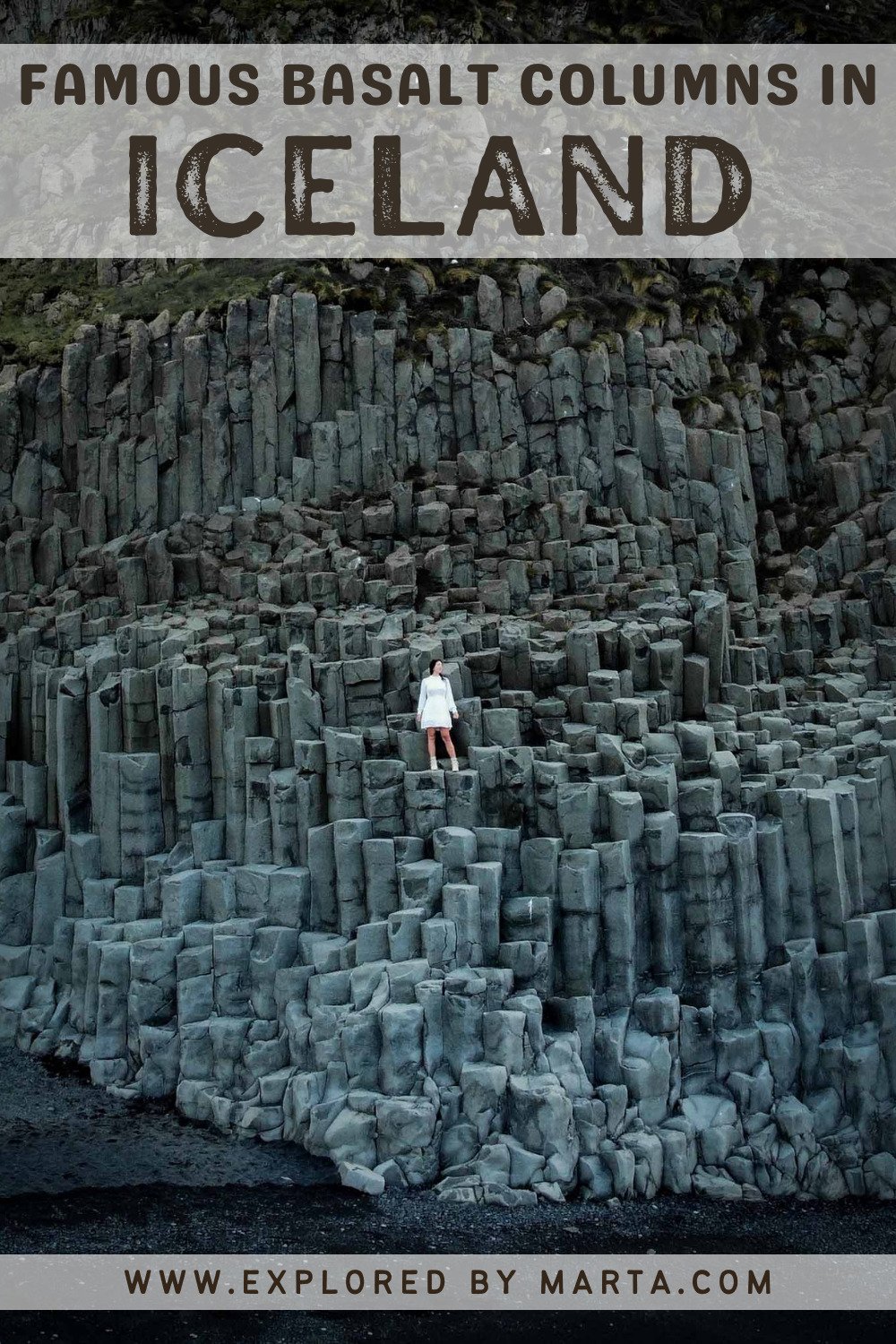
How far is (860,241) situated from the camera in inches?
1310

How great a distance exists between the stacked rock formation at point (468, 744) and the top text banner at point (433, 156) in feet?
8.61

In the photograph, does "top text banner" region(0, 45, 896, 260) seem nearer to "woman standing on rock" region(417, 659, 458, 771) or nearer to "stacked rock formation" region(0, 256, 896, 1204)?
"stacked rock formation" region(0, 256, 896, 1204)

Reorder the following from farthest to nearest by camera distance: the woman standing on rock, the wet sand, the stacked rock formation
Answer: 1. the woman standing on rock
2. the stacked rock formation
3. the wet sand

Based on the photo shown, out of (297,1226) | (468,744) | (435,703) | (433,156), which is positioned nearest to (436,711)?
(435,703)

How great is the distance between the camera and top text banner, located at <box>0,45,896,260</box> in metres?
30.7

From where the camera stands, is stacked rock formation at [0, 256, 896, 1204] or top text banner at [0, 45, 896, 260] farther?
top text banner at [0, 45, 896, 260]

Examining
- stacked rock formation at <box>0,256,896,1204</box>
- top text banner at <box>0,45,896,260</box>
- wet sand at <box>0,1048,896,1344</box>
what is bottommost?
wet sand at <box>0,1048,896,1344</box>

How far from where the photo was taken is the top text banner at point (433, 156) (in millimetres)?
30688

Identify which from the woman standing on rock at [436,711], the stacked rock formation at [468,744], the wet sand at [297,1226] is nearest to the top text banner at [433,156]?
the stacked rock formation at [468,744]

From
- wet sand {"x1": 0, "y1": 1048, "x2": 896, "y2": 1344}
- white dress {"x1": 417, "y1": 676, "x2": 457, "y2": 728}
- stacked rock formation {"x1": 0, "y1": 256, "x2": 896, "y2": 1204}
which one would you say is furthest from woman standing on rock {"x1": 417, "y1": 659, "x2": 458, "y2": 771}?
wet sand {"x1": 0, "y1": 1048, "x2": 896, "y2": 1344}

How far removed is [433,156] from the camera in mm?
30828

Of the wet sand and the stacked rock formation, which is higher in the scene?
the stacked rock formation
